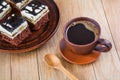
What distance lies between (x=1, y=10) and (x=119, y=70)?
336 millimetres

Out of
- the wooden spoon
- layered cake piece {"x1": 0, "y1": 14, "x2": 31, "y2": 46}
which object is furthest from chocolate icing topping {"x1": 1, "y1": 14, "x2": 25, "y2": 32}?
the wooden spoon

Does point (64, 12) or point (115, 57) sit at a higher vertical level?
point (64, 12)

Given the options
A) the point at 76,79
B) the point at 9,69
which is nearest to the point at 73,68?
the point at 76,79

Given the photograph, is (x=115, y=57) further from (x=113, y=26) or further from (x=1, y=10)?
(x=1, y=10)

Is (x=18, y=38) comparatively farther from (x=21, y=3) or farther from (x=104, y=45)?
(x=104, y=45)

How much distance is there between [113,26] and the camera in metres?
0.69

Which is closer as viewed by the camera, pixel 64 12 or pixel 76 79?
pixel 76 79

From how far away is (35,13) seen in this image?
0.65 m

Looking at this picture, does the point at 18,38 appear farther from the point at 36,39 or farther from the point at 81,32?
the point at 81,32

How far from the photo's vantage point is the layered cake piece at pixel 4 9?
2.18ft

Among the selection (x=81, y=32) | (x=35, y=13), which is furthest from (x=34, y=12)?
(x=81, y=32)

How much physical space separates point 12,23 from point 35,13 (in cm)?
6

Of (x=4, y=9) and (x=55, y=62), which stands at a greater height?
(x=4, y=9)

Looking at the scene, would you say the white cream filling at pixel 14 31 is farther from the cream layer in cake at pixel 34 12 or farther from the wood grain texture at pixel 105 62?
the wood grain texture at pixel 105 62
